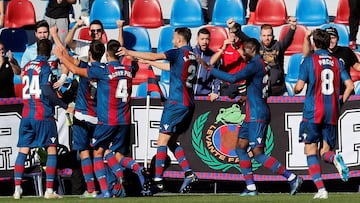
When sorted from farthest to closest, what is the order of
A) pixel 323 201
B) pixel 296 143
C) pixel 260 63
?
pixel 296 143, pixel 260 63, pixel 323 201

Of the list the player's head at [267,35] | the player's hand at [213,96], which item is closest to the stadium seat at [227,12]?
the player's head at [267,35]

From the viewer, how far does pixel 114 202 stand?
14125 mm

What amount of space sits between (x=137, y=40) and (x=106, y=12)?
1438 mm

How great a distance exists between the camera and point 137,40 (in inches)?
790

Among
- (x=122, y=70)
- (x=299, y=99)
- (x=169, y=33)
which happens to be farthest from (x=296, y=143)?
(x=169, y=33)

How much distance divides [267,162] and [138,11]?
258 inches

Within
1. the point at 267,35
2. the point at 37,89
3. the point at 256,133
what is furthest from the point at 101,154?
the point at 267,35

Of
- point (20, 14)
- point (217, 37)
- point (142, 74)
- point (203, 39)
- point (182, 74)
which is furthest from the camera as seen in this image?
point (20, 14)

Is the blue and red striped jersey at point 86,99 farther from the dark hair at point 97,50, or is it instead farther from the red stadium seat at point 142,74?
the red stadium seat at point 142,74

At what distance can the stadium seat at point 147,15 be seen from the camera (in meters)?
21.1

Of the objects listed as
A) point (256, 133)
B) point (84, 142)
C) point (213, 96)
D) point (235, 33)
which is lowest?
point (84, 142)

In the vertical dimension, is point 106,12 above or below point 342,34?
above

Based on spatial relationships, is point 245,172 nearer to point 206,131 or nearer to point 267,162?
point 267,162

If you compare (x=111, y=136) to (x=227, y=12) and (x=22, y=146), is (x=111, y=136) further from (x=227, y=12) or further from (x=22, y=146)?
(x=227, y=12)
